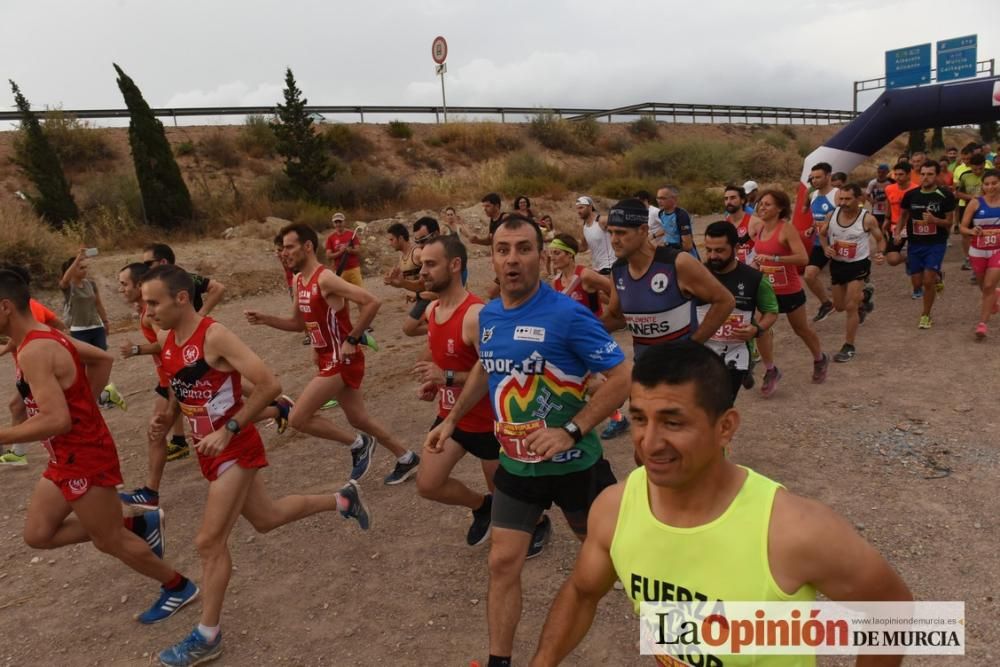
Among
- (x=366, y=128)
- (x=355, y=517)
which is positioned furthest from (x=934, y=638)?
(x=366, y=128)

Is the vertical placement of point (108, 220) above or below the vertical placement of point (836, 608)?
above

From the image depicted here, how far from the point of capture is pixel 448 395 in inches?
156

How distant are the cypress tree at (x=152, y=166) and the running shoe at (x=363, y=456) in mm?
16215

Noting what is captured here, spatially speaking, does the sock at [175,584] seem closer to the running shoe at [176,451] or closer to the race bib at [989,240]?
the running shoe at [176,451]

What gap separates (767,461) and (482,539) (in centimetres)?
250

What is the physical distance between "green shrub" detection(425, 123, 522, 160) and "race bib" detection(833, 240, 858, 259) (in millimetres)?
25532

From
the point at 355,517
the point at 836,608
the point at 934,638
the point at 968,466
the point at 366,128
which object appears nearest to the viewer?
the point at 836,608

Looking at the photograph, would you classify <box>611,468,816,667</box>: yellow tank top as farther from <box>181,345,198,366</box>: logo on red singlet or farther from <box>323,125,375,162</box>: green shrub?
<box>323,125,375,162</box>: green shrub

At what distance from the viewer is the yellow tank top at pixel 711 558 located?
1494 millimetres

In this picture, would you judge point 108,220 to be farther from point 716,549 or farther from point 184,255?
point 716,549

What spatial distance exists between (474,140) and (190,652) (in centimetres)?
3101

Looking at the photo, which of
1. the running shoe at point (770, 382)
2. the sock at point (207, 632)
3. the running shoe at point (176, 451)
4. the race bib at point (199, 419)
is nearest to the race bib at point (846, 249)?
the running shoe at point (770, 382)

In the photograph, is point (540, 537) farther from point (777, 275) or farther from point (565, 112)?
point (565, 112)

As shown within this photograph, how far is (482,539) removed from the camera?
4.27 metres
